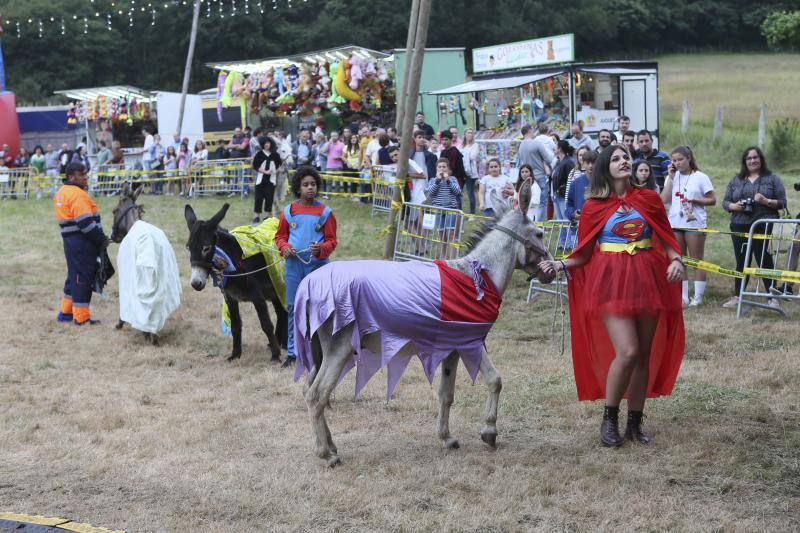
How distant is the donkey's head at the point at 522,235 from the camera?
6.72 m

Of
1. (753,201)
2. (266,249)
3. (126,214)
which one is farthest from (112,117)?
(753,201)

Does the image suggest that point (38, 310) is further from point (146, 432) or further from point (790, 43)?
point (790, 43)

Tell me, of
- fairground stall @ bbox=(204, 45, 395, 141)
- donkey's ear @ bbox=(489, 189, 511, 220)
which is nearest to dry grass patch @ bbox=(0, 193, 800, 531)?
donkey's ear @ bbox=(489, 189, 511, 220)

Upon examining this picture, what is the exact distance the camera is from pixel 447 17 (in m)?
64.6

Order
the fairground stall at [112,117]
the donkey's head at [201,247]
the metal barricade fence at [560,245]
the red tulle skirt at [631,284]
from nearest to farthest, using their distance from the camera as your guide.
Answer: the red tulle skirt at [631,284]
the donkey's head at [201,247]
the metal barricade fence at [560,245]
the fairground stall at [112,117]

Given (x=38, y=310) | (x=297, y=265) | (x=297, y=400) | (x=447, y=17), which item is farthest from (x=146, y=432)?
(x=447, y=17)

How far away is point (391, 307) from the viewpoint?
6320 mm

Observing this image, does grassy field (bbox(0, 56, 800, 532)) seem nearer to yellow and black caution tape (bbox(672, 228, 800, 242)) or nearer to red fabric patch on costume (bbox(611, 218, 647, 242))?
yellow and black caution tape (bbox(672, 228, 800, 242))

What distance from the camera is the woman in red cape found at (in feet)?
20.6

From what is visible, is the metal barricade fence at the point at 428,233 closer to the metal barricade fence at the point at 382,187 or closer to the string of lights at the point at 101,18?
the metal barricade fence at the point at 382,187

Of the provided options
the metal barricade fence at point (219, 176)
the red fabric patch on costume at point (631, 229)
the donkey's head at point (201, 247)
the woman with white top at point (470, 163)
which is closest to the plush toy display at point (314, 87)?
the metal barricade fence at point (219, 176)

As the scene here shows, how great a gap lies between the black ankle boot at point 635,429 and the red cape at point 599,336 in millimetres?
198

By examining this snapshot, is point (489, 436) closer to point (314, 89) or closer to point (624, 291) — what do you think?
point (624, 291)

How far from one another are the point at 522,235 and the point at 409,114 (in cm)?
703
